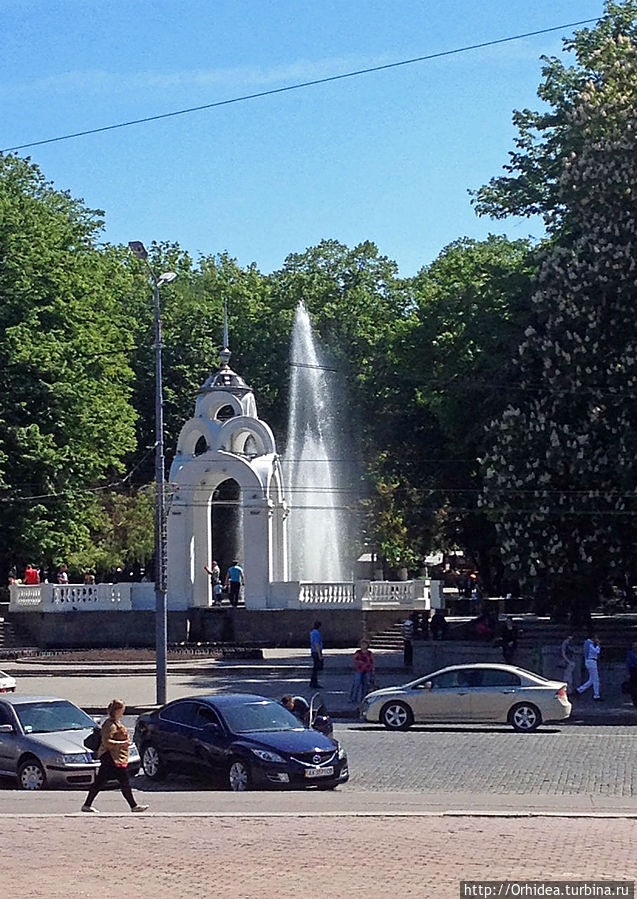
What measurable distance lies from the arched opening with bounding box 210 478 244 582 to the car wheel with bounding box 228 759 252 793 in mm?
45750

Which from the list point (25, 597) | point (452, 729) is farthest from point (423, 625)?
point (452, 729)

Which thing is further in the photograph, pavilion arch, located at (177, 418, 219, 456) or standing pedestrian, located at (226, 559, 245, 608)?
pavilion arch, located at (177, 418, 219, 456)

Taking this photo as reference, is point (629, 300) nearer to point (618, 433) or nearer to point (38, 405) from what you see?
point (618, 433)

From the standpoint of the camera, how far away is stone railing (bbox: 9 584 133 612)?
4872cm

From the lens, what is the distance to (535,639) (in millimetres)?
38969

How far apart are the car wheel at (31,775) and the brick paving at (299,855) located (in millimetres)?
4908

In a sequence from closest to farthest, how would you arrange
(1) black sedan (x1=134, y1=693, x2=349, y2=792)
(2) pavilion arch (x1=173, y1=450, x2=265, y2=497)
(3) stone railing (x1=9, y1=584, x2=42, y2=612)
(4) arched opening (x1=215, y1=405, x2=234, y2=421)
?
(1) black sedan (x1=134, y1=693, x2=349, y2=792)
(2) pavilion arch (x1=173, y1=450, x2=265, y2=497)
(3) stone railing (x1=9, y1=584, x2=42, y2=612)
(4) arched opening (x1=215, y1=405, x2=234, y2=421)

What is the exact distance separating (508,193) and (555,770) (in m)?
29.0

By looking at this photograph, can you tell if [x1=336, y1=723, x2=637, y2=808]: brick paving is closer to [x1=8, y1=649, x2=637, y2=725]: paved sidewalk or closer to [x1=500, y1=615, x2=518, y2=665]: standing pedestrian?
[x1=8, y1=649, x2=637, y2=725]: paved sidewalk

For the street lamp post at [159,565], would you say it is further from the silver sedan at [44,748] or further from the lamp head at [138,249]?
the silver sedan at [44,748]

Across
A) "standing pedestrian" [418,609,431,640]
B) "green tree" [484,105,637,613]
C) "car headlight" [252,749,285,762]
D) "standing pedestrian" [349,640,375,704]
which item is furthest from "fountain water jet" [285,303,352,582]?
"car headlight" [252,749,285,762]

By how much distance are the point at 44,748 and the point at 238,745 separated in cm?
310

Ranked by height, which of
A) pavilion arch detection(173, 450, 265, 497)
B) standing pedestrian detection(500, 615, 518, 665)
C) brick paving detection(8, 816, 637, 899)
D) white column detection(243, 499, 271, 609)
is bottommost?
brick paving detection(8, 816, 637, 899)

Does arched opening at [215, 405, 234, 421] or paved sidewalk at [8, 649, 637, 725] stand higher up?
arched opening at [215, 405, 234, 421]
